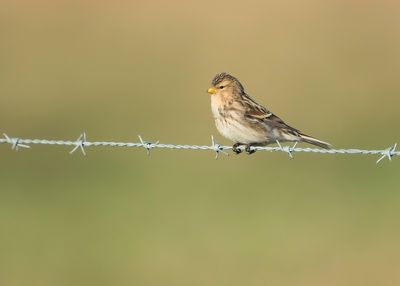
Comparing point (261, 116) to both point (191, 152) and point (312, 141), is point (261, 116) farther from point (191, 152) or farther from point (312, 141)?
point (191, 152)

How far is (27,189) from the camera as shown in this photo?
56.4 ft

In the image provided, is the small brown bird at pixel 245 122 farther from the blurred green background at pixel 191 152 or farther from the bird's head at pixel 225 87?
the blurred green background at pixel 191 152

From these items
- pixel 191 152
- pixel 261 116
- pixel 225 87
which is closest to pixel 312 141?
pixel 261 116

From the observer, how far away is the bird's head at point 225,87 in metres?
11.1

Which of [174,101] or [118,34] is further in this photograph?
[118,34]

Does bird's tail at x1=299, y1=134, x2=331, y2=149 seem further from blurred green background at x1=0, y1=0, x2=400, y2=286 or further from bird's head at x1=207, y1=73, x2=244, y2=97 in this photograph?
blurred green background at x1=0, y1=0, x2=400, y2=286

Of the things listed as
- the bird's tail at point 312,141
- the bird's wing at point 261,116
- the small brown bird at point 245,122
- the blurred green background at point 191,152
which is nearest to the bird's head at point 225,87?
the small brown bird at point 245,122

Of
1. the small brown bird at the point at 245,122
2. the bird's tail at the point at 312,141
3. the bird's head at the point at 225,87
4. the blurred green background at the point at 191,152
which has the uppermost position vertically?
the blurred green background at the point at 191,152

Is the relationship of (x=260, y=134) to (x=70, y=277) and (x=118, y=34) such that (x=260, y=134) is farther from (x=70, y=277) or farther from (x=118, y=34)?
(x=118, y=34)

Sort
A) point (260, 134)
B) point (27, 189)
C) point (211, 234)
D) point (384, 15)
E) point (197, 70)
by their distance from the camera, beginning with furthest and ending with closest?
1. point (384, 15)
2. point (197, 70)
3. point (27, 189)
4. point (211, 234)
5. point (260, 134)

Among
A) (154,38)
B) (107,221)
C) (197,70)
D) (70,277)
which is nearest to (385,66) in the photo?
(197,70)

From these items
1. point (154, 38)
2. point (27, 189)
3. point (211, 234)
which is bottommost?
point (211, 234)

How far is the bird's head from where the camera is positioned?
437 inches

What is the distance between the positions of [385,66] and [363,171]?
838 cm
